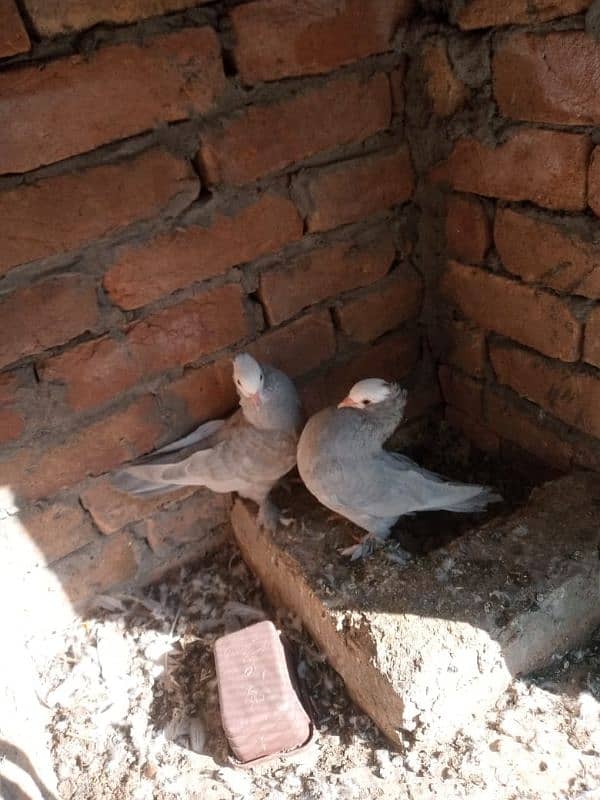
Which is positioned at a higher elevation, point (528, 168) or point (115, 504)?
point (528, 168)

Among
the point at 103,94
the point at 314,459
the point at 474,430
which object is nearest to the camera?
the point at 103,94

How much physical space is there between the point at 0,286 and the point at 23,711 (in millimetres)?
781

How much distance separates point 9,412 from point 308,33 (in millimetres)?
853

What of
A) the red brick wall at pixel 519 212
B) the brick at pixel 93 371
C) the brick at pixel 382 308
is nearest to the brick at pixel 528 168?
the red brick wall at pixel 519 212

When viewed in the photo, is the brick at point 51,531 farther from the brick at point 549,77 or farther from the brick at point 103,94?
the brick at point 549,77

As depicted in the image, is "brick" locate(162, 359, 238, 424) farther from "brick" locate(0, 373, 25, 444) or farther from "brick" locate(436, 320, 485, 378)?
"brick" locate(436, 320, 485, 378)

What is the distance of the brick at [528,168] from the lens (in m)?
1.11

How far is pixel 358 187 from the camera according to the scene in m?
1.37

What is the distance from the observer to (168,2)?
41.1 inches

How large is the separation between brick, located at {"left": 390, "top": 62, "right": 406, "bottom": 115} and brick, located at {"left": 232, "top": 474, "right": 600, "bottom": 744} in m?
0.83

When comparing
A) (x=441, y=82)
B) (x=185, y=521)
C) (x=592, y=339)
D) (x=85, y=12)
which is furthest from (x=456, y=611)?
(x=85, y=12)

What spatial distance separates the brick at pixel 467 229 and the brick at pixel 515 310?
0.11ft

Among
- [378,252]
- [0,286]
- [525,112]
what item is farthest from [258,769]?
[525,112]

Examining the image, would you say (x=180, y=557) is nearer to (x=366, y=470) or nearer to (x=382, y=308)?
(x=366, y=470)
